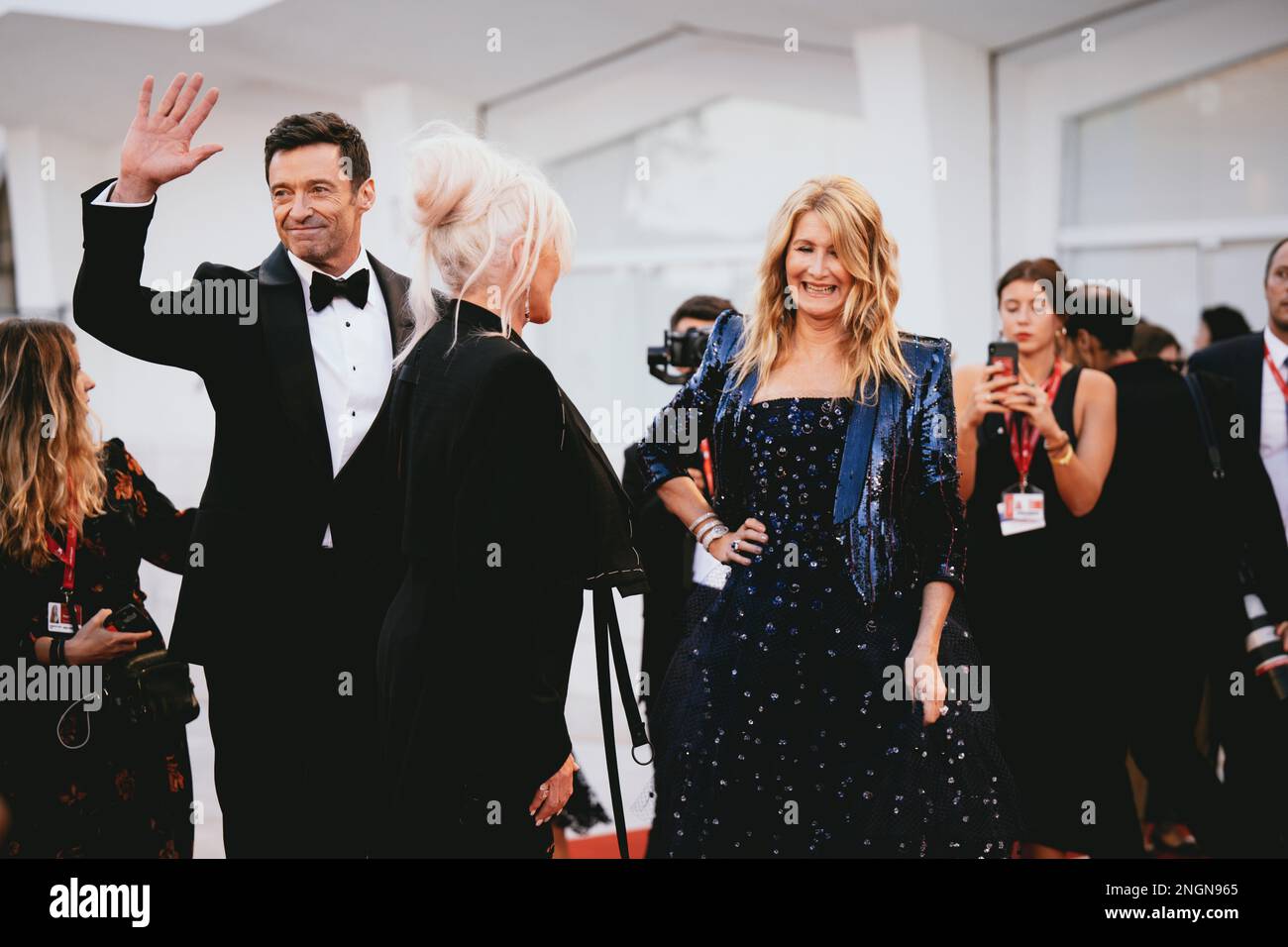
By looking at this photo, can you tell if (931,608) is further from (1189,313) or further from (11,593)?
(1189,313)

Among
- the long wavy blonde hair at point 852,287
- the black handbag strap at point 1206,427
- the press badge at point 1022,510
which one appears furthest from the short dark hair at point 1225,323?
the long wavy blonde hair at point 852,287

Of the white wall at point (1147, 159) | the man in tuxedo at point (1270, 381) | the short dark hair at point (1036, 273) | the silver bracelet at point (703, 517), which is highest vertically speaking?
the white wall at point (1147, 159)

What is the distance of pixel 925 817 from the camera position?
2.42 m

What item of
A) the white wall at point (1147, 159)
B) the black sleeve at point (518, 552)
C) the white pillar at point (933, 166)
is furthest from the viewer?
the white pillar at point (933, 166)

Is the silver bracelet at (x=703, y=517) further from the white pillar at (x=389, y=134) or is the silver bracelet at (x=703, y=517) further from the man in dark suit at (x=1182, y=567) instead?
the white pillar at (x=389, y=134)

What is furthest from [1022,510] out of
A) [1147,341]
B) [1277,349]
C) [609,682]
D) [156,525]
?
[1147,341]

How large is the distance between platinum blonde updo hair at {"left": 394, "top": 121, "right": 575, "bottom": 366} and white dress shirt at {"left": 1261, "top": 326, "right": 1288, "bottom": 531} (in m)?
2.54

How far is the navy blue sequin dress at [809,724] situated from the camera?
8.00ft

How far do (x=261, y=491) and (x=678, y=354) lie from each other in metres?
1.28

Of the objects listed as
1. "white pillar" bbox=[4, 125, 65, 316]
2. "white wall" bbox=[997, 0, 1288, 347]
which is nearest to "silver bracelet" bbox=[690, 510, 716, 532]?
"white wall" bbox=[997, 0, 1288, 347]

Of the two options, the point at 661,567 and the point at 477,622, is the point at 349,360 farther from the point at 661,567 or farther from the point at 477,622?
the point at 661,567

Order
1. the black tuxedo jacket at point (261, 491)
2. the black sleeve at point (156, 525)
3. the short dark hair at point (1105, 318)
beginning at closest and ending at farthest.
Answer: the black tuxedo jacket at point (261, 491)
the black sleeve at point (156, 525)
the short dark hair at point (1105, 318)

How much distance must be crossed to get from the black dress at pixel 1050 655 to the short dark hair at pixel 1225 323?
9.99 ft
